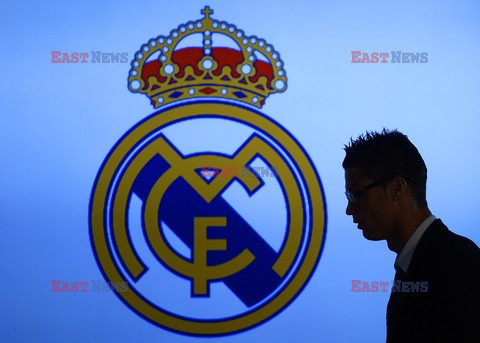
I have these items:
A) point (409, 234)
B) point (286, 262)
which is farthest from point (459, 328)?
point (286, 262)

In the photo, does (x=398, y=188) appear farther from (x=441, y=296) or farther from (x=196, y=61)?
(x=196, y=61)

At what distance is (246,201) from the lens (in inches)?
89.8

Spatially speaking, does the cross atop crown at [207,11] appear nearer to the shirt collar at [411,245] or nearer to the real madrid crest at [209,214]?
the real madrid crest at [209,214]

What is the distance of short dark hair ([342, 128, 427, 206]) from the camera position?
3.84 feet

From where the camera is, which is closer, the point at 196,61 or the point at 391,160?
the point at 391,160

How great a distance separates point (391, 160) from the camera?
1.19m

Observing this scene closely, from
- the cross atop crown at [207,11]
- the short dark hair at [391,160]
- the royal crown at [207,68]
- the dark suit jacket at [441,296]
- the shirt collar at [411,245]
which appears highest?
the cross atop crown at [207,11]

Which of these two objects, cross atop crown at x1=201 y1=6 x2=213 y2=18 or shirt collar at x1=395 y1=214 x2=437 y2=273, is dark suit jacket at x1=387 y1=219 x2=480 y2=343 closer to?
shirt collar at x1=395 y1=214 x2=437 y2=273

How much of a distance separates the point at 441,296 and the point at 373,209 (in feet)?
0.84

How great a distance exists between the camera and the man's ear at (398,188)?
3.81 feet

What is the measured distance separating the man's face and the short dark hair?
21mm

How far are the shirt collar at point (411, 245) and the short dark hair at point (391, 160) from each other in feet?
0.16

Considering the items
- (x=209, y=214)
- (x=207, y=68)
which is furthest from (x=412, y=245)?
(x=207, y=68)

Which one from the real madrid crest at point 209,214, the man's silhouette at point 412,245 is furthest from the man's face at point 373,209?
the real madrid crest at point 209,214
